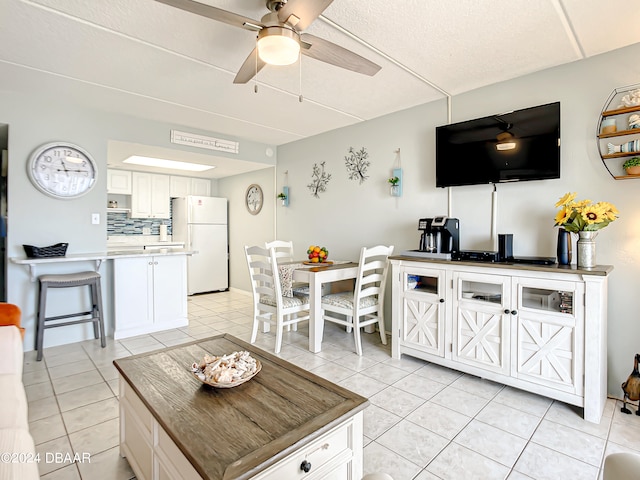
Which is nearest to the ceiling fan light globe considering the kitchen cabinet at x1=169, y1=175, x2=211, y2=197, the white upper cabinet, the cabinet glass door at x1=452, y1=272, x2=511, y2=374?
the cabinet glass door at x1=452, y1=272, x2=511, y2=374

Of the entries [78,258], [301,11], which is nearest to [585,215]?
[301,11]

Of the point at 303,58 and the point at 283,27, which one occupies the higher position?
the point at 303,58

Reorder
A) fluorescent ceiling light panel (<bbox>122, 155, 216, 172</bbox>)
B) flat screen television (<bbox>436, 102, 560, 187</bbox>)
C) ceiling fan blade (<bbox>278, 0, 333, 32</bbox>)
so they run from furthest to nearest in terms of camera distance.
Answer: fluorescent ceiling light panel (<bbox>122, 155, 216, 172</bbox>), flat screen television (<bbox>436, 102, 560, 187</bbox>), ceiling fan blade (<bbox>278, 0, 333, 32</bbox>)

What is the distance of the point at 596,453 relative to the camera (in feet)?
5.74

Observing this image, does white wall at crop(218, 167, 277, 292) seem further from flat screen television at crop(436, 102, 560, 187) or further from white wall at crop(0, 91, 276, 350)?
flat screen television at crop(436, 102, 560, 187)

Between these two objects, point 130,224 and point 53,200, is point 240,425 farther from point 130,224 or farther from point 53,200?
point 130,224

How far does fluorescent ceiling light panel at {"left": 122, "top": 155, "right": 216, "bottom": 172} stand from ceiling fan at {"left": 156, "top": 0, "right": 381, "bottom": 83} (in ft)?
11.4

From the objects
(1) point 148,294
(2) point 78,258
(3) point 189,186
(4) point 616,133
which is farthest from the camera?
(3) point 189,186

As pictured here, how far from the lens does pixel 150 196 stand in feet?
18.6

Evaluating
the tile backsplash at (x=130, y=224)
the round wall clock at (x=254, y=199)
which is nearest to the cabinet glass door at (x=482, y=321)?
the round wall clock at (x=254, y=199)

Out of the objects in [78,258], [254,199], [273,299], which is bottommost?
[273,299]

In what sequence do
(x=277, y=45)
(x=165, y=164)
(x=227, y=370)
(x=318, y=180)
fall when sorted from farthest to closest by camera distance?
(x=165, y=164), (x=318, y=180), (x=277, y=45), (x=227, y=370)

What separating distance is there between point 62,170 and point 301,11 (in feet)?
10.2

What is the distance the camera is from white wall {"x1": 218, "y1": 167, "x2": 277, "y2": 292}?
5.33m
